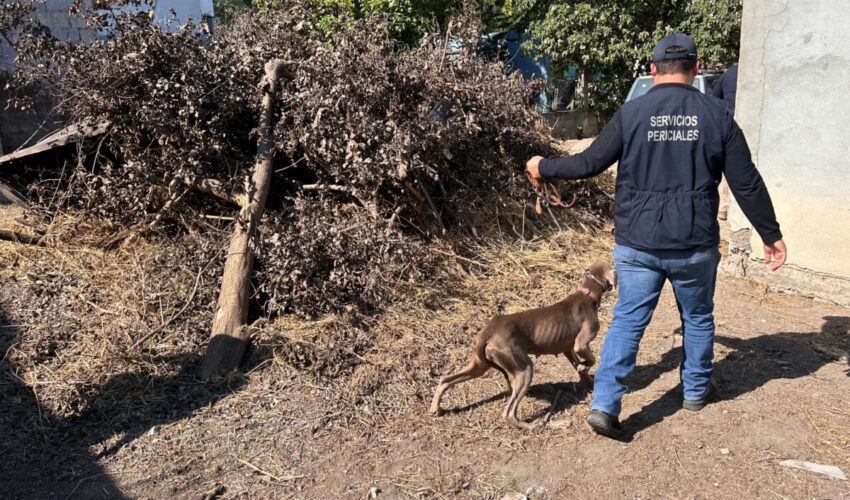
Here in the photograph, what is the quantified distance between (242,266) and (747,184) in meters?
3.39

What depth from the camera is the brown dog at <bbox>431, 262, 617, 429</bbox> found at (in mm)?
3676

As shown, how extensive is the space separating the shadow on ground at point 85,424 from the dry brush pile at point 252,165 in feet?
1.07

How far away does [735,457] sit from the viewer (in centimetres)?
343

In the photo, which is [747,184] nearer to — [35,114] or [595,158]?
[595,158]

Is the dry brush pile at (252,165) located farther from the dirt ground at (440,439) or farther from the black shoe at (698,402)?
the black shoe at (698,402)

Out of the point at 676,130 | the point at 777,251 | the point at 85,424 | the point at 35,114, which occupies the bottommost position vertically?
the point at 85,424

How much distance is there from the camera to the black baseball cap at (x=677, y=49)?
3.34 meters

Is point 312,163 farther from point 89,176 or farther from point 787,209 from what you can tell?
point 787,209

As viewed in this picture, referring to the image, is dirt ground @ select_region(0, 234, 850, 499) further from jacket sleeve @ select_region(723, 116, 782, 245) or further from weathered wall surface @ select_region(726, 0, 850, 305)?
jacket sleeve @ select_region(723, 116, 782, 245)

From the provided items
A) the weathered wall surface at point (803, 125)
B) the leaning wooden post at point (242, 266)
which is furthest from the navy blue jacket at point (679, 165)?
the leaning wooden post at point (242, 266)

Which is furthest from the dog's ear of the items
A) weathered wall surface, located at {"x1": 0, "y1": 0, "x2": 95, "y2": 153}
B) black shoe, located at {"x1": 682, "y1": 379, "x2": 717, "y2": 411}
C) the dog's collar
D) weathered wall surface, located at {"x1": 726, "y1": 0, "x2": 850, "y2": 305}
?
weathered wall surface, located at {"x1": 0, "y1": 0, "x2": 95, "y2": 153}

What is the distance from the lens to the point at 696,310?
11.8 feet

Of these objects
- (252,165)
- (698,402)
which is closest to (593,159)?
(698,402)

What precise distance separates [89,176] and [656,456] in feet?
16.1
